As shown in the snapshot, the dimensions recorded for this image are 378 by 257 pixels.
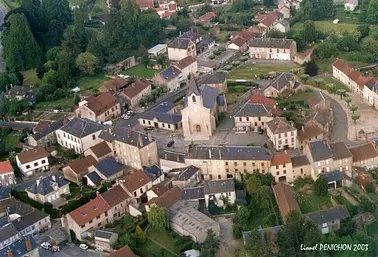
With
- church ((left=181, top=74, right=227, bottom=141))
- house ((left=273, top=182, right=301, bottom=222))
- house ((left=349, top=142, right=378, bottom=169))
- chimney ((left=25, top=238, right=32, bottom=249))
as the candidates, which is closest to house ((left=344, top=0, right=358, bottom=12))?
church ((left=181, top=74, right=227, bottom=141))

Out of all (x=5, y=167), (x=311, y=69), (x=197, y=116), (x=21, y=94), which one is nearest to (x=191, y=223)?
(x=197, y=116)

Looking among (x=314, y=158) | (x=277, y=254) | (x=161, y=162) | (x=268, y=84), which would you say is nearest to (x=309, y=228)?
(x=277, y=254)

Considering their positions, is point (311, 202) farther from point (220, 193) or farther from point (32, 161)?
point (32, 161)

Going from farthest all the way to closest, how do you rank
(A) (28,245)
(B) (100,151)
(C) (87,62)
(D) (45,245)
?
(C) (87,62) → (B) (100,151) → (D) (45,245) → (A) (28,245)

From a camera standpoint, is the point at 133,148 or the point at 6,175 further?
the point at 6,175

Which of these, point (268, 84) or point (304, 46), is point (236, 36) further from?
point (268, 84)

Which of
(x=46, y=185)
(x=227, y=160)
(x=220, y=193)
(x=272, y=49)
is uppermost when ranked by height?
(x=272, y=49)

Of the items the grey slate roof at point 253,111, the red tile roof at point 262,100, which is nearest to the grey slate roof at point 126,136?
the grey slate roof at point 253,111

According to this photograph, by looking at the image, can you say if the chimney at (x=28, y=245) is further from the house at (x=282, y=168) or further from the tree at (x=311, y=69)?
the tree at (x=311, y=69)

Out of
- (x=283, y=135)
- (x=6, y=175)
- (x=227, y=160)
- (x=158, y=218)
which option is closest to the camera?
(x=158, y=218)

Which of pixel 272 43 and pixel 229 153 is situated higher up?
pixel 272 43
